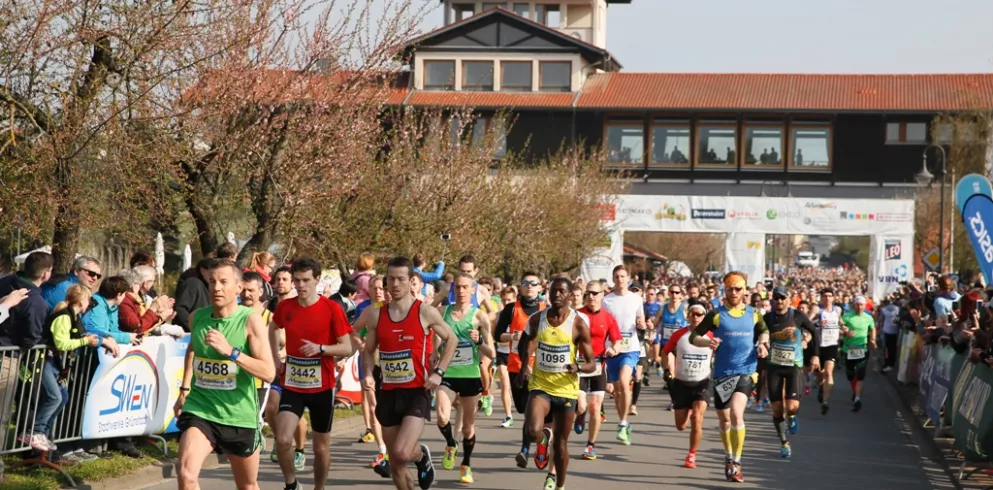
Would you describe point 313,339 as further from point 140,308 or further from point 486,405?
point 486,405

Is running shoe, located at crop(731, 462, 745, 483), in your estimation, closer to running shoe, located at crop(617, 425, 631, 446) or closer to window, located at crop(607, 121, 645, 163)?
running shoe, located at crop(617, 425, 631, 446)

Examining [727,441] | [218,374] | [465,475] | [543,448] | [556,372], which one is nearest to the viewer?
[218,374]

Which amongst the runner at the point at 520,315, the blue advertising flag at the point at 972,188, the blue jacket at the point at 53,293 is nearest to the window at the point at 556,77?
the blue advertising flag at the point at 972,188

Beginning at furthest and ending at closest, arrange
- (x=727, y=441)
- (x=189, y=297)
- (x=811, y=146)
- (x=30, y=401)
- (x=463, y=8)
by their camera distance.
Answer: (x=463, y=8)
(x=811, y=146)
(x=189, y=297)
(x=727, y=441)
(x=30, y=401)

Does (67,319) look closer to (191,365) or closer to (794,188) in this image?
(191,365)

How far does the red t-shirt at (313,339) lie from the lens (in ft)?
31.1

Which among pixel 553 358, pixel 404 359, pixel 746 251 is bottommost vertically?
pixel 553 358

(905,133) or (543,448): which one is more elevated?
(905,133)

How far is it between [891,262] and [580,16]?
106 feet

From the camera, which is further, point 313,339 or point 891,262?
point 891,262

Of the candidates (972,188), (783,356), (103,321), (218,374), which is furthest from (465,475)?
(972,188)

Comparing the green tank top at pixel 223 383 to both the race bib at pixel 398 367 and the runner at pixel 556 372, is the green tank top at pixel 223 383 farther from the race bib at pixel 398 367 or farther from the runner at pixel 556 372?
the runner at pixel 556 372

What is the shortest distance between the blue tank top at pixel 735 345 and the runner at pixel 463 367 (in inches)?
81.1

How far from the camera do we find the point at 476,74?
5809 cm
